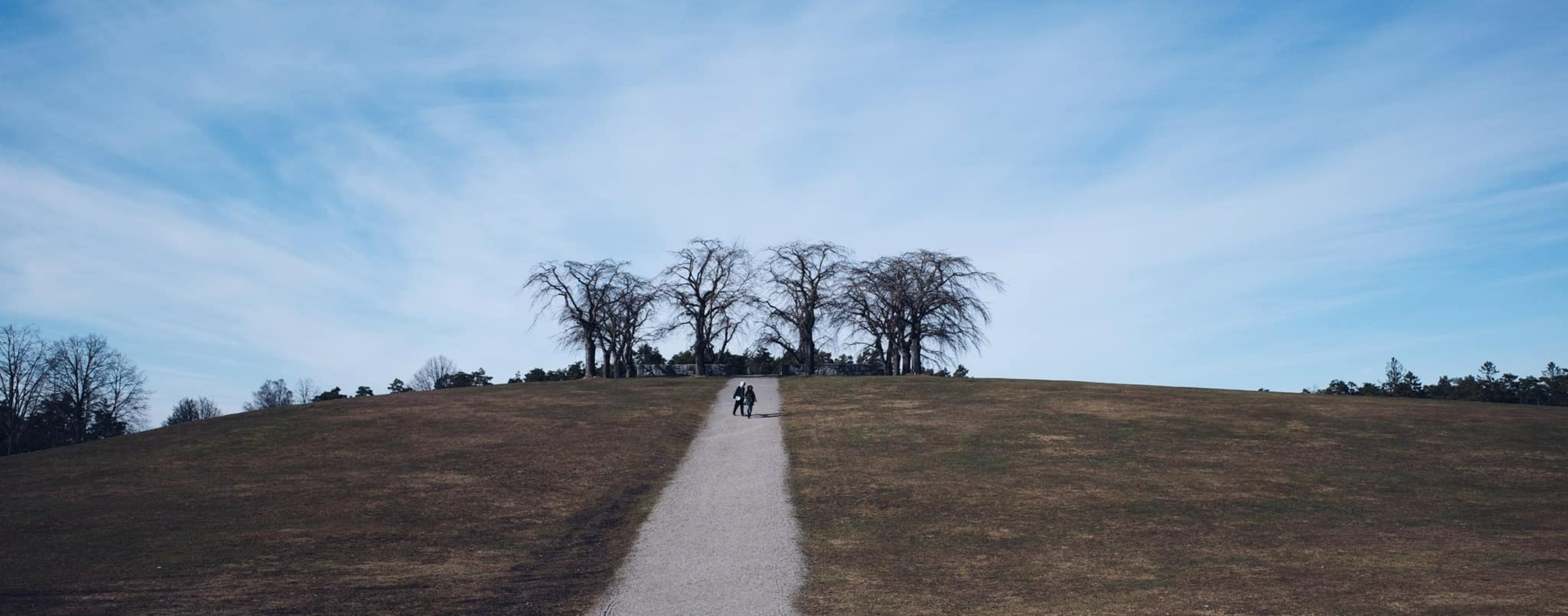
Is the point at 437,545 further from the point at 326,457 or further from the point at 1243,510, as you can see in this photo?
the point at 1243,510

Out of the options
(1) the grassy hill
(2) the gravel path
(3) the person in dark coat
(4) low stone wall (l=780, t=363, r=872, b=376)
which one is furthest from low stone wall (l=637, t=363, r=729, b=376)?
(2) the gravel path

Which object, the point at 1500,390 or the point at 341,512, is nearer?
the point at 341,512

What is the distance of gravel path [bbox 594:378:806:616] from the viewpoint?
16141mm

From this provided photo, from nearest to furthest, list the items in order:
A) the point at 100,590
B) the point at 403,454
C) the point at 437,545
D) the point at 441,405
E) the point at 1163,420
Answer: the point at 100,590, the point at 437,545, the point at 403,454, the point at 1163,420, the point at 441,405

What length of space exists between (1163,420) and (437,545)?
28.4 m

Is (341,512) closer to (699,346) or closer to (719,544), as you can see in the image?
(719,544)

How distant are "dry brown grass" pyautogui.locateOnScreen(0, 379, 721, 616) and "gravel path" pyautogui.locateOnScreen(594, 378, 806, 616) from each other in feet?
2.55

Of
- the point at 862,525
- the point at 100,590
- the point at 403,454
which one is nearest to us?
the point at 100,590

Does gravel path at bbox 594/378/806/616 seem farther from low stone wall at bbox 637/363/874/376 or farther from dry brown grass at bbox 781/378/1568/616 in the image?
low stone wall at bbox 637/363/874/376

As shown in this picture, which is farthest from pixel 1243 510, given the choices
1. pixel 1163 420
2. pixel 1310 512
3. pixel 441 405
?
pixel 441 405

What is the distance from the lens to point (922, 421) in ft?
125

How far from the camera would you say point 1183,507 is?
79.7 ft

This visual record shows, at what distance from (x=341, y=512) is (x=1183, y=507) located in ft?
71.6

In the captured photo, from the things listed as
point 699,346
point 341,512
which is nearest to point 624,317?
point 699,346
